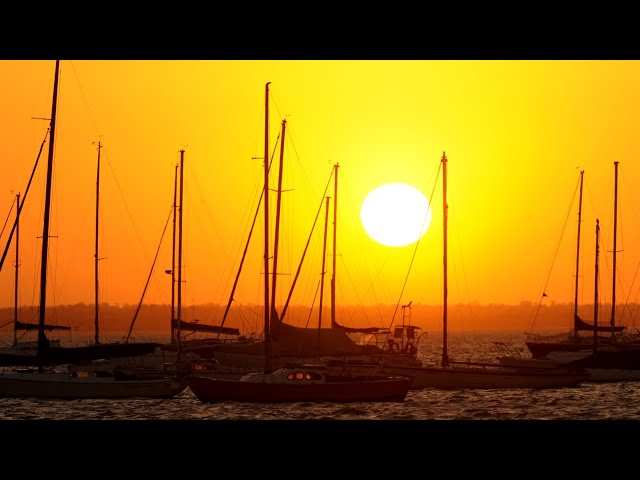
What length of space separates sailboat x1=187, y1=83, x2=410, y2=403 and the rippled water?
1.47 ft

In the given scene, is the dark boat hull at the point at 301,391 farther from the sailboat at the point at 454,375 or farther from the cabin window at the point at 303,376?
the sailboat at the point at 454,375

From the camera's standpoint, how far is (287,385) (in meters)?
33.6

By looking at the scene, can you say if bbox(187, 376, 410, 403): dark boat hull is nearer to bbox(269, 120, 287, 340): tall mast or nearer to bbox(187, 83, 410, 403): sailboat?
bbox(187, 83, 410, 403): sailboat

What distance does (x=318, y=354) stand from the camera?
44062 mm

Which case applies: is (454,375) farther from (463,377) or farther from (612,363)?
(612,363)

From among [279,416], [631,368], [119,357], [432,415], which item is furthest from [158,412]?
[631,368]

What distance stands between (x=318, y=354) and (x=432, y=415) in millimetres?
9787

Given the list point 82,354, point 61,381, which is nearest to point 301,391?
point 61,381

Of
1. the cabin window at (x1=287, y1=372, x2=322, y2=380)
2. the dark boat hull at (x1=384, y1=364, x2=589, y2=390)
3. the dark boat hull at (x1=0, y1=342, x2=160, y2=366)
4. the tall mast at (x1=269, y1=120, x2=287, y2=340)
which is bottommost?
the dark boat hull at (x1=384, y1=364, x2=589, y2=390)

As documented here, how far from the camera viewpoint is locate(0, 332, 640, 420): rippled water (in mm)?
33625

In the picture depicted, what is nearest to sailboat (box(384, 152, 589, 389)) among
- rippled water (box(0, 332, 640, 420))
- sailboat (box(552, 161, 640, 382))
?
rippled water (box(0, 332, 640, 420))
